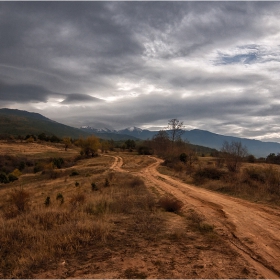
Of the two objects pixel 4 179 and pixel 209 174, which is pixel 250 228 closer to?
pixel 209 174

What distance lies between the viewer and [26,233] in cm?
830

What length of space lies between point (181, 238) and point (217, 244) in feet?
3.53

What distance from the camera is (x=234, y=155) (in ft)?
99.0

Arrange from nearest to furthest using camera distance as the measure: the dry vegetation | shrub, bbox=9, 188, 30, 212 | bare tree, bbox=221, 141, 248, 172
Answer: shrub, bbox=9, 188, 30, 212 → the dry vegetation → bare tree, bbox=221, 141, 248, 172

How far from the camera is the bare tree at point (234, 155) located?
29594 millimetres

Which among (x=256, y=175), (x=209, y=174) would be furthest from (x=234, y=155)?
(x=256, y=175)

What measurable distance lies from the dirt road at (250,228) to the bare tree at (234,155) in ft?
50.0

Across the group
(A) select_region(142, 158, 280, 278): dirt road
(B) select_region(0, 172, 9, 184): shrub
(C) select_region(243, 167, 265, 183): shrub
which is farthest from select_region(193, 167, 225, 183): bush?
(B) select_region(0, 172, 9, 184): shrub

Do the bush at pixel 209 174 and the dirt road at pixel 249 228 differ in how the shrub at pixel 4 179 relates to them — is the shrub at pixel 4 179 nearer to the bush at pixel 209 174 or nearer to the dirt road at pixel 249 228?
the bush at pixel 209 174

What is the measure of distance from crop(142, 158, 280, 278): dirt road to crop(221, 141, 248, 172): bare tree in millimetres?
15240

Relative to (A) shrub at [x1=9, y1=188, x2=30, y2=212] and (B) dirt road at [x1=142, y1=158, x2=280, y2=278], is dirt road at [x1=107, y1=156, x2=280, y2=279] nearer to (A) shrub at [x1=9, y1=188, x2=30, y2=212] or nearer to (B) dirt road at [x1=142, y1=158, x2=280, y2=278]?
(B) dirt road at [x1=142, y1=158, x2=280, y2=278]

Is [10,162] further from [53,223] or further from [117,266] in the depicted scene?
[117,266]

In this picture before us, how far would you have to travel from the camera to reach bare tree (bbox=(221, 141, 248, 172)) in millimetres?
29594

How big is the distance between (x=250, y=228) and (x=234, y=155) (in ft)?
71.7
